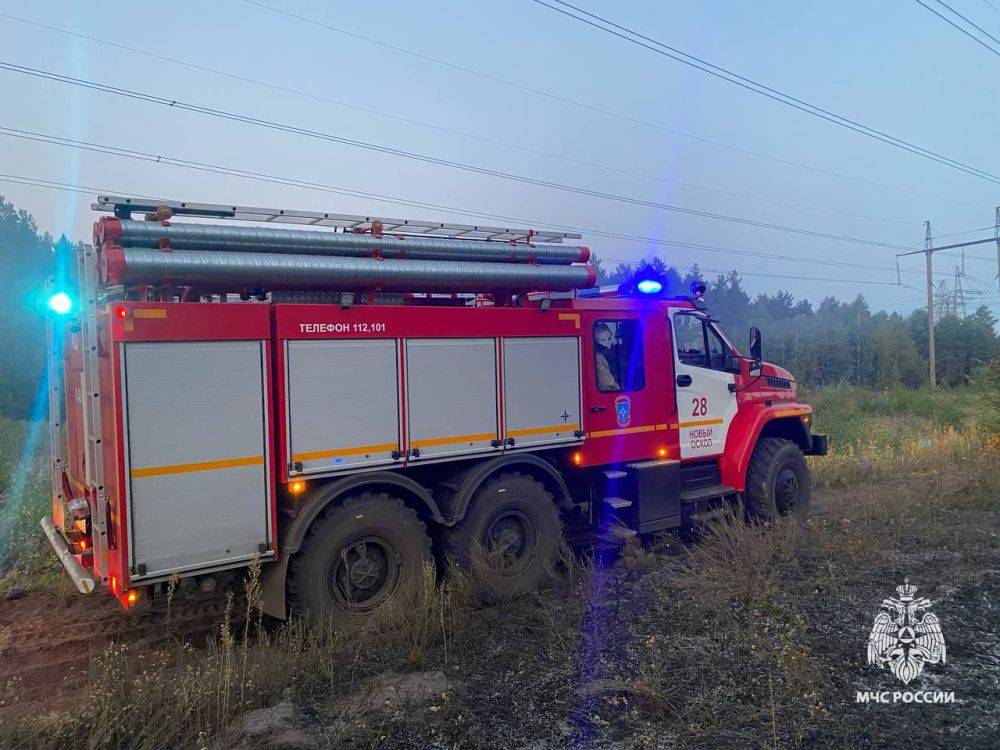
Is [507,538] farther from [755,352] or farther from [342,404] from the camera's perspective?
[755,352]

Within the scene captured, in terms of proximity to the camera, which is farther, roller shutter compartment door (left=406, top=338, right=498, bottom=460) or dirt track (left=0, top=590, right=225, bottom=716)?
roller shutter compartment door (left=406, top=338, right=498, bottom=460)

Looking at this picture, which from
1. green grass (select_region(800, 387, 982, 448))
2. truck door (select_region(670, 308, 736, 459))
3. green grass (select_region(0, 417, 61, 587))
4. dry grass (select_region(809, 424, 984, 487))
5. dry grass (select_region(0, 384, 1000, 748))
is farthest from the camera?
green grass (select_region(800, 387, 982, 448))

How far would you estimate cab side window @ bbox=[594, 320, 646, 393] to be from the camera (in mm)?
7316

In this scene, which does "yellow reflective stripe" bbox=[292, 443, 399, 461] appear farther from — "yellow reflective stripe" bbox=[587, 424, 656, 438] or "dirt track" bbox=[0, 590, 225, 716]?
"yellow reflective stripe" bbox=[587, 424, 656, 438]

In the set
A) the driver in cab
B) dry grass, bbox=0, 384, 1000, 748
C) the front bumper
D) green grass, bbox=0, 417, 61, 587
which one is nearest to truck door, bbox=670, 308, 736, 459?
the driver in cab

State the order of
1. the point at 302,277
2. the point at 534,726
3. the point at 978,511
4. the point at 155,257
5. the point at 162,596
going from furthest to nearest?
the point at 978,511
the point at 162,596
the point at 302,277
the point at 155,257
the point at 534,726

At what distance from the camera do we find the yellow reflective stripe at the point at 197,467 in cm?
469

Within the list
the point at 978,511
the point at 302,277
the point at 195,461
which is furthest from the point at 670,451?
the point at 195,461

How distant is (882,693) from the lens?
387 centimetres

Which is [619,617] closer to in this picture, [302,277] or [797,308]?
[302,277]

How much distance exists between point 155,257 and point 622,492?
16.2 feet

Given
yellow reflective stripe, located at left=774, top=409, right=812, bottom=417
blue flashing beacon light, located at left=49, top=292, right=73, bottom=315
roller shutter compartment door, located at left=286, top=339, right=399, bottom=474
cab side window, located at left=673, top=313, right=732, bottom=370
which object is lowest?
yellow reflective stripe, located at left=774, top=409, right=812, bottom=417

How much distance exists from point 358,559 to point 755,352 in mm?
5310

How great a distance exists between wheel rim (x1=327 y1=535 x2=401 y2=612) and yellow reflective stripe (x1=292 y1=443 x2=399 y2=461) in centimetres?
70
